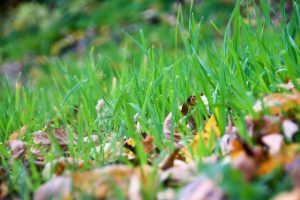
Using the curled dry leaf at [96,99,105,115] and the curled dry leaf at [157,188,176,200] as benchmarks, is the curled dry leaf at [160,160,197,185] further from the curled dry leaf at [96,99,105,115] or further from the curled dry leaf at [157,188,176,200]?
the curled dry leaf at [96,99,105,115]

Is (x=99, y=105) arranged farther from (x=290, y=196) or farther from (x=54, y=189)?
(x=290, y=196)

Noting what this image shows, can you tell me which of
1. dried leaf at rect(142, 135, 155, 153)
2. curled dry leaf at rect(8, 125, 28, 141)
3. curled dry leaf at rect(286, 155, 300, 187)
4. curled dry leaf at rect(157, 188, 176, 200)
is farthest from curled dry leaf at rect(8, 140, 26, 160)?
curled dry leaf at rect(286, 155, 300, 187)

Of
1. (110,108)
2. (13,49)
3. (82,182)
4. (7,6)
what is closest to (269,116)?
(82,182)

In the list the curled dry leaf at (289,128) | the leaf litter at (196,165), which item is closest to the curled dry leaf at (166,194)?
A: the leaf litter at (196,165)

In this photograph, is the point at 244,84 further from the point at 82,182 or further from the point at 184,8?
the point at 184,8

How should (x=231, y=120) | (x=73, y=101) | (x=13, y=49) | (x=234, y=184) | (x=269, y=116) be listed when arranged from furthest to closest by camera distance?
(x=13, y=49), (x=73, y=101), (x=231, y=120), (x=269, y=116), (x=234, y=184)
